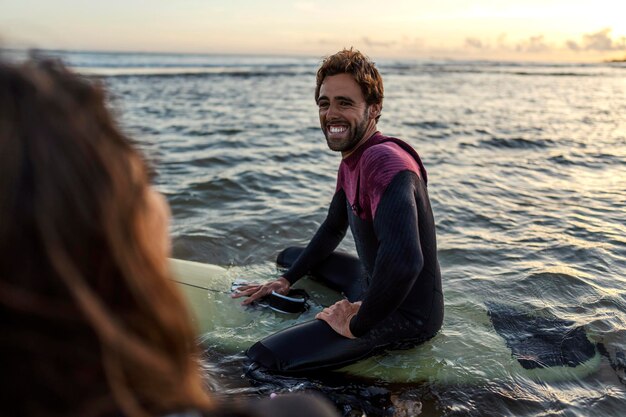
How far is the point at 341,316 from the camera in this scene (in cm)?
363

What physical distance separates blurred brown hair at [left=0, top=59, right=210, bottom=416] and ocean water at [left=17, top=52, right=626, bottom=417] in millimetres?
158

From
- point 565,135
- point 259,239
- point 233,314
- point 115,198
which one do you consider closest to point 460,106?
point 565,135

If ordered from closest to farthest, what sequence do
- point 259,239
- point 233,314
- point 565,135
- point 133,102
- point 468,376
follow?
point 468,376 < point 233,314 < point 259,239 < point 565,135 < point 133,102

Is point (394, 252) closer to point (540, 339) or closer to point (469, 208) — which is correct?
point (540, 339)

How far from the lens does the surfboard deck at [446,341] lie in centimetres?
374

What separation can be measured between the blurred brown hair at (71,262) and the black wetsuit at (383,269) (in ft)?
7.46

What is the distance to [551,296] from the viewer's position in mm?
5016

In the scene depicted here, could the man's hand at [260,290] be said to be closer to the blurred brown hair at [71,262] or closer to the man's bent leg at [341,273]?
the man's bent leg at [341,273]

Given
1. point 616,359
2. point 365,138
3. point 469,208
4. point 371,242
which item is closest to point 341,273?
point 371,242

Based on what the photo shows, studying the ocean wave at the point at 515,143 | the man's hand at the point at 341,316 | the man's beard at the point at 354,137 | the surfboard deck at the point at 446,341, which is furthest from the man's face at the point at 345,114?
the ocean wave at the point at 515,143

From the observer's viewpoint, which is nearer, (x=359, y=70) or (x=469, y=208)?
(x=359, y=70)

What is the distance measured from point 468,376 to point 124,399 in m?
3.20

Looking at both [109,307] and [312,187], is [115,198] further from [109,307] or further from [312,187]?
[312,187]

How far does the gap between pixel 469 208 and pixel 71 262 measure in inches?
294
